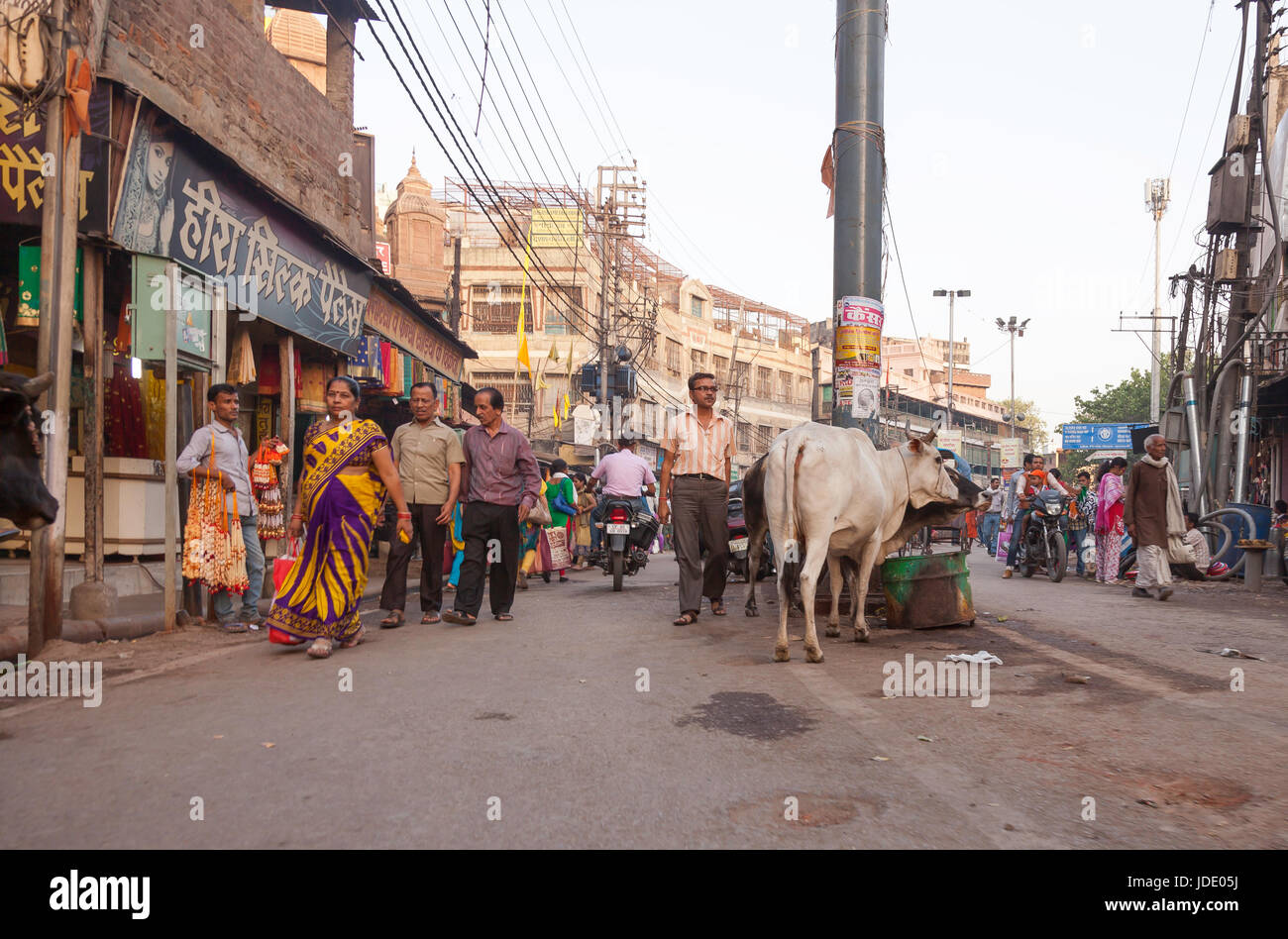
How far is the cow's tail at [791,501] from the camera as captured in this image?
6.13 m

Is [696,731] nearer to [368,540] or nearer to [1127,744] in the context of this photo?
[1127,744]

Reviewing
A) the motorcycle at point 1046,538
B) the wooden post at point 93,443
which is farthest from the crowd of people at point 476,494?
the motorcycle at point 1046,538

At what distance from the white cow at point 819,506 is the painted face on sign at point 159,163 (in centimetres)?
580

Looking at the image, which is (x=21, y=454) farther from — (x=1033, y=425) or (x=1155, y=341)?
(x=1033, y=425)

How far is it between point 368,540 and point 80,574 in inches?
163

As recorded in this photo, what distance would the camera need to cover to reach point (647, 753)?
144 inches

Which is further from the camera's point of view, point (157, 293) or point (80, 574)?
point (80, 574)

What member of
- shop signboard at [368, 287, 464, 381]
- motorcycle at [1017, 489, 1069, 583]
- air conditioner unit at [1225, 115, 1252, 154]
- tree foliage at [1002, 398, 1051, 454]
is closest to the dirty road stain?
motorcycle at [1017, 489, 1069, 583]

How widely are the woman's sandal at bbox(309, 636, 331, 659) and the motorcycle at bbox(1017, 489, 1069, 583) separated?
10.8 metres

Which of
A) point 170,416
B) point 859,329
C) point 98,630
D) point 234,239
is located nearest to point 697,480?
point 859,329

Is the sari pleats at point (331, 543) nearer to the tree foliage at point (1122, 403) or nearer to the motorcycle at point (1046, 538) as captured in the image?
the motorcycle at point (1046, 538)
